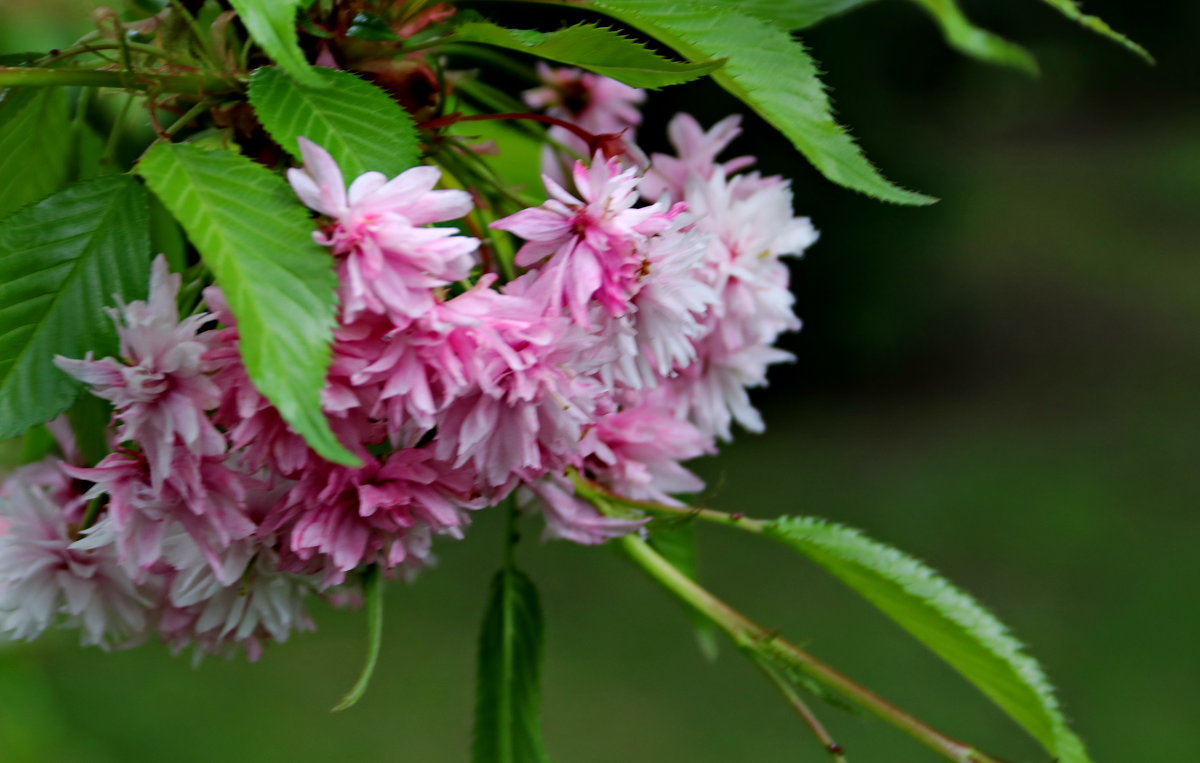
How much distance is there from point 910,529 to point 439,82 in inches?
159

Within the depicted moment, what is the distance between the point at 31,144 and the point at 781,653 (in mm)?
467

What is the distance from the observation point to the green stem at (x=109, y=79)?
46 centimetres

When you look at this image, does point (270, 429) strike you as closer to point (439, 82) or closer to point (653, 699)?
point (439, 82)

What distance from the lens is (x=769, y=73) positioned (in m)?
0.51

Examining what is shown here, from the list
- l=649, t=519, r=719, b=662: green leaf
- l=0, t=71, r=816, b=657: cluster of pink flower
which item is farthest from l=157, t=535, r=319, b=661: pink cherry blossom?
l=649, t=519, r=719, b=662: green leaf

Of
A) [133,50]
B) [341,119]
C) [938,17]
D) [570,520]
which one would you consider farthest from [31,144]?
[938,17]

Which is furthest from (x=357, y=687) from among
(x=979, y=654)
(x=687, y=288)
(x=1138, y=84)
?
(x=1138, y=84)

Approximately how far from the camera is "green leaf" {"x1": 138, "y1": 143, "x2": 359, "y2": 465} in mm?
392

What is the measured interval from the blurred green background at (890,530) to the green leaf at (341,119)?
1248mm

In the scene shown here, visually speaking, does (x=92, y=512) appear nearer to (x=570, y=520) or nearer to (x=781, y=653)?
(x=570, y=520)

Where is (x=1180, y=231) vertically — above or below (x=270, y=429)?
below

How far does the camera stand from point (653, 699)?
359 centimetres

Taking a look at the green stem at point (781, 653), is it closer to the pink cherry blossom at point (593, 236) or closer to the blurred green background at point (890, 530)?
the pink cherry blossom at point (593, 236)

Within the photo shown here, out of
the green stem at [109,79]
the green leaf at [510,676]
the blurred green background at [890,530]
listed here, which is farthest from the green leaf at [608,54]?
the blurred green background at [890,530]
